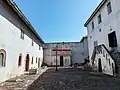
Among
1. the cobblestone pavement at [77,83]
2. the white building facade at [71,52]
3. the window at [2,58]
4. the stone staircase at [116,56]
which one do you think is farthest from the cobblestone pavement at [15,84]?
the white building facade at [71,52]

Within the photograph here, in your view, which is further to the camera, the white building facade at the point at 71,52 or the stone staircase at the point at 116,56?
the white building facade at the point at 71,52

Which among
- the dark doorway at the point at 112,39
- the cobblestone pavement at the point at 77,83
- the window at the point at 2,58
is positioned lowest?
the cobblestone pavement at the point at 77,83

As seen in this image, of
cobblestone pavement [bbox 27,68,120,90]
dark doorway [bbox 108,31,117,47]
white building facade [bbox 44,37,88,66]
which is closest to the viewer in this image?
cobblestone pavement [bbox 27,68,120,90]

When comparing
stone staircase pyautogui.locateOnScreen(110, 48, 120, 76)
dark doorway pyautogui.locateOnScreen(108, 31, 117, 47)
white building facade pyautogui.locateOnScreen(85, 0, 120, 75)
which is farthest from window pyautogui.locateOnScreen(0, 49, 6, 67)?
dark doorway pyautogui.locateOnScreen(108, 31, 117, 47)

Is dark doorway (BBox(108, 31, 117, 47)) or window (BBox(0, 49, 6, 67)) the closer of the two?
window (BBox(0, 49, 6, 67))

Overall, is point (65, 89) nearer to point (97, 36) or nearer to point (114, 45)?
point (114, 45)

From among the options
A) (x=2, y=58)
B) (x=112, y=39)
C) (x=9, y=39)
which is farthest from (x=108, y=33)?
(x=2, y=58)

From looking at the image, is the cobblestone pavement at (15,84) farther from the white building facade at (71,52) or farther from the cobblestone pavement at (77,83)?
the white building facade at (71,52)

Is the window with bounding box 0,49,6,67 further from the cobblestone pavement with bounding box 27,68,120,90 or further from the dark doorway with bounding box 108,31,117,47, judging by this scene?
the dark doorway with bounding box 108,31,117,47

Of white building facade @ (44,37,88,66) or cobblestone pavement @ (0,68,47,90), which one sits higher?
white building facade @ (44,37,88,66)

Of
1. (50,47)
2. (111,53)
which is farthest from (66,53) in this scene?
(111,53)

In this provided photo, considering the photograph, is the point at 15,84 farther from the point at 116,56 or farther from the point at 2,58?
the point at 116,56

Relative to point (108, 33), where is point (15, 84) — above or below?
below

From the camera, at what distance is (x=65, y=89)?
7066mm
